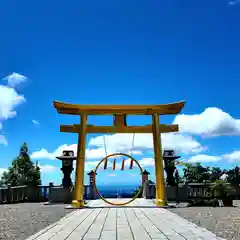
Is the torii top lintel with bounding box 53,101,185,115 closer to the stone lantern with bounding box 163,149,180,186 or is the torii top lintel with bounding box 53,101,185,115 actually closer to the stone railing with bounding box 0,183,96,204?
the stone lantern with bounding box 163,149,180,186

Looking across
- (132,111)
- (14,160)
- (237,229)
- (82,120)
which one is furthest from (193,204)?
(14,160)

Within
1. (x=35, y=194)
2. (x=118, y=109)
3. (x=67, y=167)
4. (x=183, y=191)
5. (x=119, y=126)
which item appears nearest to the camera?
(x=118, y=109)

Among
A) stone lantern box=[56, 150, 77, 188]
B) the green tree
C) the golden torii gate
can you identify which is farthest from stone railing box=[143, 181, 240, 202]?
the green tree

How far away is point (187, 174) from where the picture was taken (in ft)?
77.5

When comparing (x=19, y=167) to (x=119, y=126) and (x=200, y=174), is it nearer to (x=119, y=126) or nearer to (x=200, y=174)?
(x=200, y=174)

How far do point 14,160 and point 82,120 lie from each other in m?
30.4

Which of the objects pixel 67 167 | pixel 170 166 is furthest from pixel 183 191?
pixel 67 167

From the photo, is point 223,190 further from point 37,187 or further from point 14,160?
point 14,160

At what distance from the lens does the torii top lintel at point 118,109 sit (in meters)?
14.6

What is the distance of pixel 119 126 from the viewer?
49.8 feet

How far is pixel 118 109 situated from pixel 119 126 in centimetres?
81

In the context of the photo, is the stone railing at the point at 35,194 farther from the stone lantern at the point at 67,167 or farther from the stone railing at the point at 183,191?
the stone railing at the point at 183,191

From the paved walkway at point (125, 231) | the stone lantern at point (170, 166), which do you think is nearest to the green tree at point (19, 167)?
the stone lantern at point (170, 166)

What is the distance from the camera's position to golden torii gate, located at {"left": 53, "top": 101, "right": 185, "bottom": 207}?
1424 centimetres
